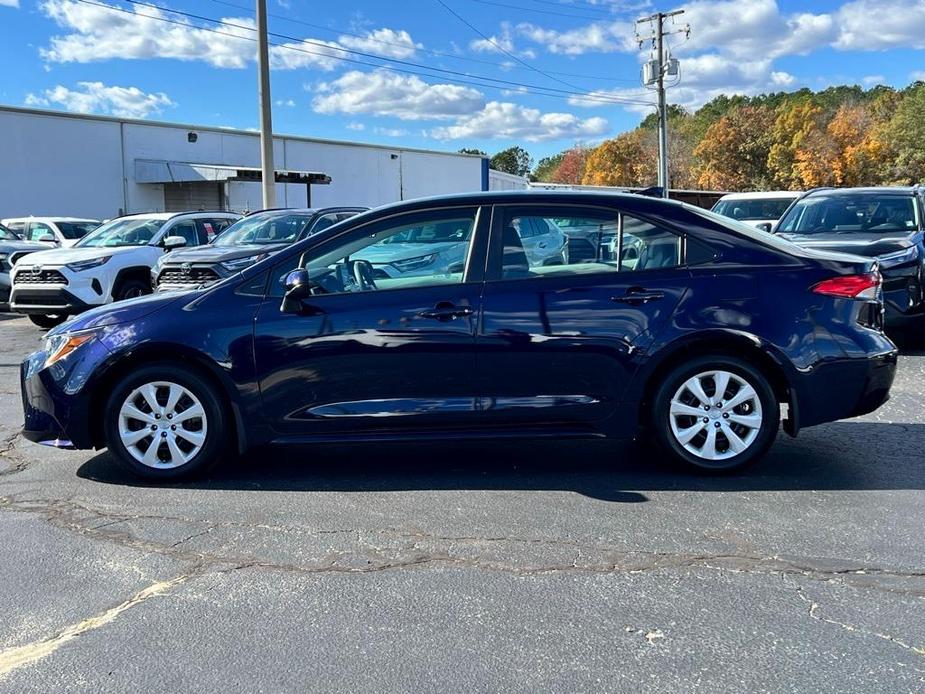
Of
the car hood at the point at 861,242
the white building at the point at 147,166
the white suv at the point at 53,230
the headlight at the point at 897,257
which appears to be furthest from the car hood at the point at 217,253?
the white building at the point at 147,166

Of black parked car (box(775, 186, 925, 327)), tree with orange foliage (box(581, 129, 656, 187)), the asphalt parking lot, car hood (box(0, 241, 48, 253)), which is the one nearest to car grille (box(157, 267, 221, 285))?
the asphalt parking lot

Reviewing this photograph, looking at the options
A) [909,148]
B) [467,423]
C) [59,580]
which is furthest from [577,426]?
[909,148]

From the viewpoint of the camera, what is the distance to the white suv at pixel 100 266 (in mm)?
12016

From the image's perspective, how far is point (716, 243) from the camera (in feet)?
16.3

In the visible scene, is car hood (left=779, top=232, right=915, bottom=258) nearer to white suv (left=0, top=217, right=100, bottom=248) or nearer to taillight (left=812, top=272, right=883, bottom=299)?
taillight (left=812, top=272, right=883, bottom=299)

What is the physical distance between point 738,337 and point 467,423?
1.67 metres

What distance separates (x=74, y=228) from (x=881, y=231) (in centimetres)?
1580

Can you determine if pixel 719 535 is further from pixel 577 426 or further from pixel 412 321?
pixel 412 321

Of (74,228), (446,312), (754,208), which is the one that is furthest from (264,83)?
(446,312)

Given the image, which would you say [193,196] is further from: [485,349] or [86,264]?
[485,349]

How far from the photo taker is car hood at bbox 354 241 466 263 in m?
5.01

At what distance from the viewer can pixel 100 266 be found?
12.3 m

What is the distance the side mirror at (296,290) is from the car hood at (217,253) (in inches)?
237

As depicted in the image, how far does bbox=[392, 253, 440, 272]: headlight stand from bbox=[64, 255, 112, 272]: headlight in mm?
8815
